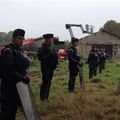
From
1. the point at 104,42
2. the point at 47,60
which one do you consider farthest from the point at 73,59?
the point at 104,42

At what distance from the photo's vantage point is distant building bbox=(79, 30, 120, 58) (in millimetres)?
67000

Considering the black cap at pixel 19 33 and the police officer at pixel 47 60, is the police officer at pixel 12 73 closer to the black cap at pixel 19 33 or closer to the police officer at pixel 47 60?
the black cap at pixel 19 33

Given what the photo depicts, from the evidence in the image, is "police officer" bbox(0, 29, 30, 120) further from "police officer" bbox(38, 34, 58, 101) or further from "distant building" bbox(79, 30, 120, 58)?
"distant building" bbox(79, 30, 120, 58)

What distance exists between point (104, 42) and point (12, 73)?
6123cm

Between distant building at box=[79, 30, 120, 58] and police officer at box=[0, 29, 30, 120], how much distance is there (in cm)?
5795

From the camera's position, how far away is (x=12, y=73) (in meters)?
8.17

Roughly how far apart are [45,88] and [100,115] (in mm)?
2601

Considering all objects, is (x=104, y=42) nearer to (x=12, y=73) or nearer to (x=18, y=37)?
(x=18, y=37)

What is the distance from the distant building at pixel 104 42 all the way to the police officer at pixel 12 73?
5795 centimetres

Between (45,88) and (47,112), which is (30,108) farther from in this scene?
(45,88)

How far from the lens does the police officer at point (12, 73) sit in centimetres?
819

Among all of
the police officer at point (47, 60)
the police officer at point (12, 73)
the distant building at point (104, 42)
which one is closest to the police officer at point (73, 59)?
the police officer at point (47, 60)

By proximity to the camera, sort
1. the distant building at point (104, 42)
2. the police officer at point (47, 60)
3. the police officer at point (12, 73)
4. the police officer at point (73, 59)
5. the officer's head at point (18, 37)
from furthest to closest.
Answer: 1. the distant building at point (104, 42)
2. the police officer at point (73, 59)
3. the police officer at point (47, 60)
4. the officer's head at point (18, 37)
5. the police officer at point (12, 73)

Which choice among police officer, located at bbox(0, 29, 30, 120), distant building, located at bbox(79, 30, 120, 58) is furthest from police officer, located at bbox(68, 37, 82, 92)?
distant building, located at bbox(79, 30, 120, 58)
